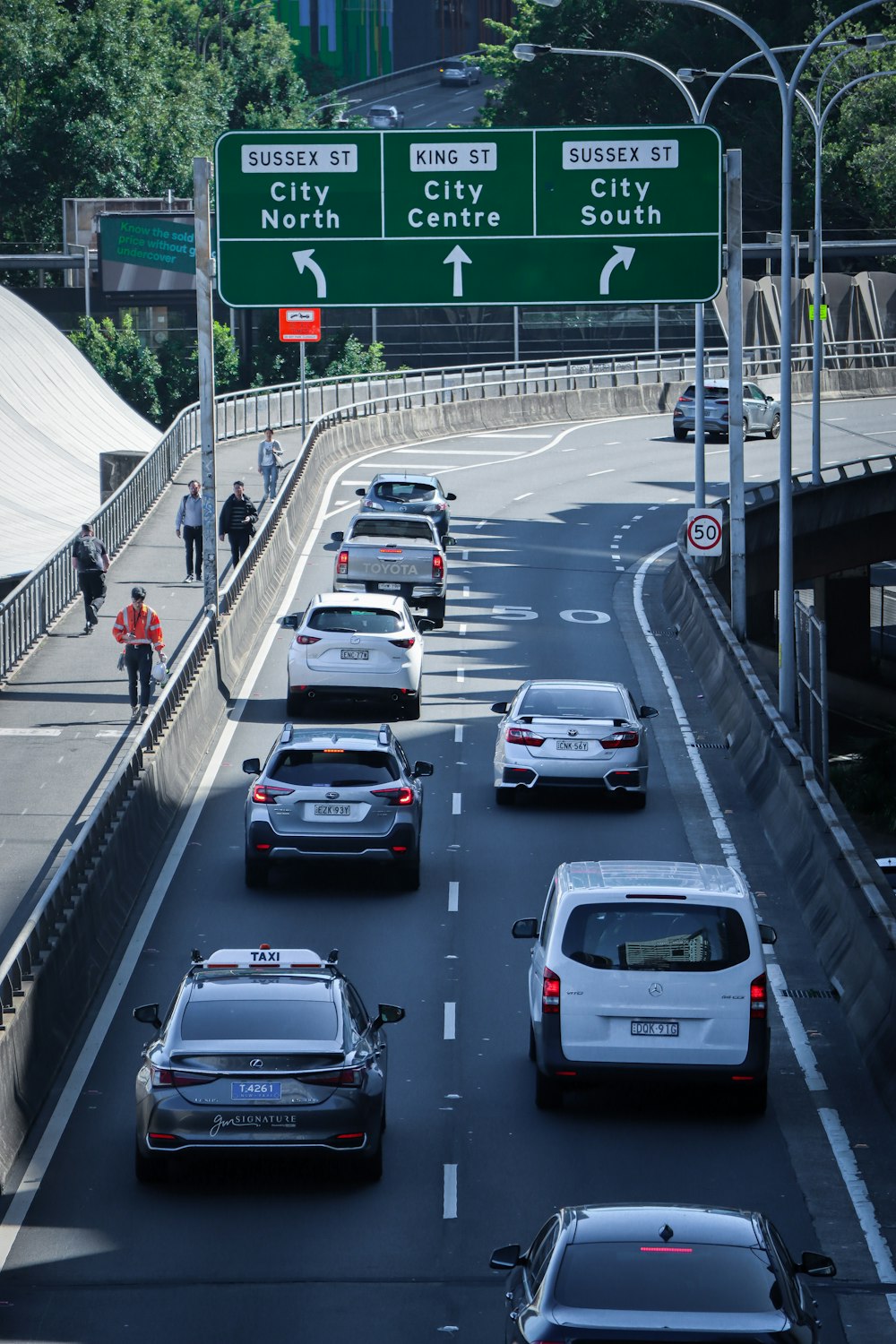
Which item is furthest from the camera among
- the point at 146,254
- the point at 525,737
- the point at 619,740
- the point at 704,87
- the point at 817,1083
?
the point at 704,87

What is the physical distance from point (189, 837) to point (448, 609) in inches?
648

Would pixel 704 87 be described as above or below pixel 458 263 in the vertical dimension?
above

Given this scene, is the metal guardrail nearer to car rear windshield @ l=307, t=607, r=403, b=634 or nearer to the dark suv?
car rear windshield @ l=307, t=607, r=403, b=634

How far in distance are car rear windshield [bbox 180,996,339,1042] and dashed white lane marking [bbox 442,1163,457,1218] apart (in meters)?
1.33

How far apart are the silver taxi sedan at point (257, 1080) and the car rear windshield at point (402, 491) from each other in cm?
3109

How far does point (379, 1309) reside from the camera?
38.0 feet

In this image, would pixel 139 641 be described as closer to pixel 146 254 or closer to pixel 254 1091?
pixel 254 1091

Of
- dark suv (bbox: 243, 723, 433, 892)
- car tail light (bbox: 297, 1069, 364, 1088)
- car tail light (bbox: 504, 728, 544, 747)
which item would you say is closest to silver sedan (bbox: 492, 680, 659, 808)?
car tail light (bbox: 504, 728, 544, 747)

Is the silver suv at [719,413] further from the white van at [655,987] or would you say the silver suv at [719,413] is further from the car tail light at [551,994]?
the car tail light at [551,994]

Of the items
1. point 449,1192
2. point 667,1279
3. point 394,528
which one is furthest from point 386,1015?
point 394,528

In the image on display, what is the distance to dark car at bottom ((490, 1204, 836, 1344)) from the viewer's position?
8.17m

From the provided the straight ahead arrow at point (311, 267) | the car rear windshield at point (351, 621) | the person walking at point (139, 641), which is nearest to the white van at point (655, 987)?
the person walking at point (139, 641)

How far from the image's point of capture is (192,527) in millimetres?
37938

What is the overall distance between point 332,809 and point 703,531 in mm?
15721
